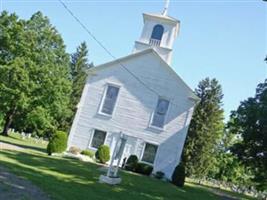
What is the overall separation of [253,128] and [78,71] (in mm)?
44515

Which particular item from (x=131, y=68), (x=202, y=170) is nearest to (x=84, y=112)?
(x=131, y=68)

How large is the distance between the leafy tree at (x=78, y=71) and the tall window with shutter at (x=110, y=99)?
3064 cm

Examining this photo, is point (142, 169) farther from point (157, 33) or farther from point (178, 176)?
point (157, 33)

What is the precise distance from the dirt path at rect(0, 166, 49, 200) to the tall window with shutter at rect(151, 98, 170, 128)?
18.0 meters

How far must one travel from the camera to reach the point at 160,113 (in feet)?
102

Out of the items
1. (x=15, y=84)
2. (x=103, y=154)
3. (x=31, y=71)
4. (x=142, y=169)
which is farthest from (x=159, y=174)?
(x=31, y=71)

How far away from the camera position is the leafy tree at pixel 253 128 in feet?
86.8

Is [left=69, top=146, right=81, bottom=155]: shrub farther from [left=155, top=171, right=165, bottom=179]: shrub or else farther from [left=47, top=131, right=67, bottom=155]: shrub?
[left=155, top=171, right=165, bottom=179]: shrub

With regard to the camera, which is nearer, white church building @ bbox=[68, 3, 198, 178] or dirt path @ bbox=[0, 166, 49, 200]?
dirt path @ bbox=[0, 166, 49, 200]

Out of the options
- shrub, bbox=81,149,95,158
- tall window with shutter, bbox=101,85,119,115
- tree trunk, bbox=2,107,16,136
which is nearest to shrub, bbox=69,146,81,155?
shrub, bbox=81,149,95,158

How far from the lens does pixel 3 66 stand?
41.3 m

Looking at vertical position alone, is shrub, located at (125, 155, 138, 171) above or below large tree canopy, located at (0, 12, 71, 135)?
below

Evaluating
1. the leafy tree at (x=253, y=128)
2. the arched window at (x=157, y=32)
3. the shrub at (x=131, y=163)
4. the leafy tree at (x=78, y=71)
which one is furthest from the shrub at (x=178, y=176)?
the leafy tree at (x=78, y=71)

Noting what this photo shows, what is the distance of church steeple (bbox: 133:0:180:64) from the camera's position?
3469 cm
